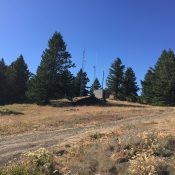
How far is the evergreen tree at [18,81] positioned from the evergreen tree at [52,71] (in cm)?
1124

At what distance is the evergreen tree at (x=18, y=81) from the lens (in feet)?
272

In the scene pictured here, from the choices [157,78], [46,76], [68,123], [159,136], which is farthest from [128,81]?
[159,136]

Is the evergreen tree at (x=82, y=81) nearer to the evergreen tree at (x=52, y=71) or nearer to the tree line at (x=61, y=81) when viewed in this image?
the tree line at (x=61, y=81)

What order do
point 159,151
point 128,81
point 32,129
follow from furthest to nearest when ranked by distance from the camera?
point 128,81
point 32,129
point 159,151

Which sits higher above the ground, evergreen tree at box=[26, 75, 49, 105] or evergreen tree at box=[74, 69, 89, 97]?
evergreen tree at box=[74, 69, 89, 97]

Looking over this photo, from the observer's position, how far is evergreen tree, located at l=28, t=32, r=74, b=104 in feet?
232

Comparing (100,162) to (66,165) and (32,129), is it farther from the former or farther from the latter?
(32,129)

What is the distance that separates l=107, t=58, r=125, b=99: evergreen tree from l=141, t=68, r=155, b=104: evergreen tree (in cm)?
626

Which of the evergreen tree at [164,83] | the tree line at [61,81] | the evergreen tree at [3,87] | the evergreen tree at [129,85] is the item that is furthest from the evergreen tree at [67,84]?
the evergreen tree at [129,85]

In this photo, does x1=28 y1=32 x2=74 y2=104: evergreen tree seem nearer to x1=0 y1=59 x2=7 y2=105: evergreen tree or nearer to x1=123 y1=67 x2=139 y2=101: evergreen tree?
x1=0 y1=59 x2=7 y2=105: evergreen tree

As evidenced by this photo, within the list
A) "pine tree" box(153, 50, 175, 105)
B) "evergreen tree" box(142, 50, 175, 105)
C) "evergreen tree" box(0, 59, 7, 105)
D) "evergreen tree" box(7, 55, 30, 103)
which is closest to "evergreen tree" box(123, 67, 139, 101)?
"evergreen tree" box(142, 50, 175, 105)

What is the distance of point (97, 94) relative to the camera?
276 feet

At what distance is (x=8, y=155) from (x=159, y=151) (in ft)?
21.8

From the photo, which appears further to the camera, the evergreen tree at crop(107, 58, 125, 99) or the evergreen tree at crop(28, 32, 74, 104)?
the evergreen tree at crop(107, 58, 125, 99)
